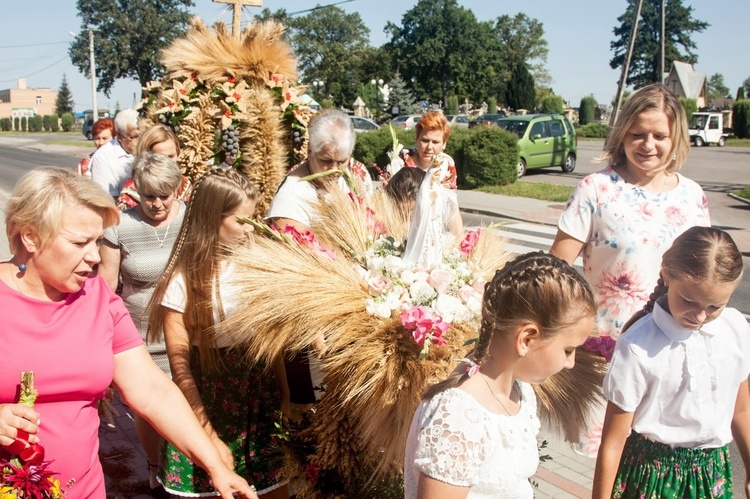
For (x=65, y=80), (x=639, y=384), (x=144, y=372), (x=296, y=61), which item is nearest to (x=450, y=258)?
(x=639, y=384)

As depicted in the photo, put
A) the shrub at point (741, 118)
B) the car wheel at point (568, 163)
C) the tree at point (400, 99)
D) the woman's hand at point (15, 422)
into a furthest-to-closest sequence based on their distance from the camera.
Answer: the tree at point (400, 99) < the shrub at point (741, 118) < the car wheel at point (568, 163) < the woman's hand at point (15, 422)

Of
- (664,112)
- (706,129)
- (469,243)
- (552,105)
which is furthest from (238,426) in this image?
(552,105)

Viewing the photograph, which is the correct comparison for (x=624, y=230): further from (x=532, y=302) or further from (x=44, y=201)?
(x=44, y=201)

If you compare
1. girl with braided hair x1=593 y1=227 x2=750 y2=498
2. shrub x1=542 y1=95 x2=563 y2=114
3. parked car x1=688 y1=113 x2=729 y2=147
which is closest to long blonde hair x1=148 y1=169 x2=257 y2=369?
girl with braided hair x1=593 y1=227 x2=750 y2=498

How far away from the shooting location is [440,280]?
2.08m

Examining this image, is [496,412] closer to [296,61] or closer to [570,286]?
[570,286]

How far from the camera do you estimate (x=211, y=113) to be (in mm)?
3309

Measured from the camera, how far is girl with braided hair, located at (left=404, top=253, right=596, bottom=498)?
1.42 m

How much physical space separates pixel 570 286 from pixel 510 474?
0.43 metres

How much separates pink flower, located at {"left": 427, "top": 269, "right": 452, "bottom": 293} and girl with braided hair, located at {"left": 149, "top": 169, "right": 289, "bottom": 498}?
0.64 m

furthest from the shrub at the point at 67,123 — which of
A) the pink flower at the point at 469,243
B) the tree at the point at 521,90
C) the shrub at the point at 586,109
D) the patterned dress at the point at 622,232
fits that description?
the patterned dress at the point at 622,232

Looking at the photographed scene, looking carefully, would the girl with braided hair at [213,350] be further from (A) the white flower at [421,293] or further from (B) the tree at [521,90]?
(B) the tree at [521,90]

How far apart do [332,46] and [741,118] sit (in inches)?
1924

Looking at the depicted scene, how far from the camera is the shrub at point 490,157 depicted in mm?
15953
